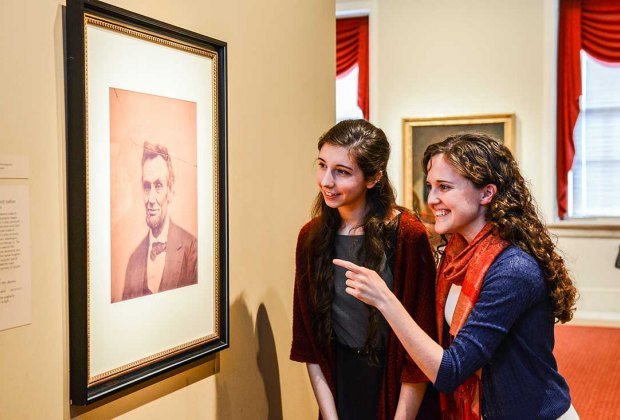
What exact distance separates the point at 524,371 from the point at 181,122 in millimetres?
1228

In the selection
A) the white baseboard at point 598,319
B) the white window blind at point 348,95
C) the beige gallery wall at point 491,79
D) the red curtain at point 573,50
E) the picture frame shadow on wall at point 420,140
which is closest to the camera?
the white baseboard at point 598,319

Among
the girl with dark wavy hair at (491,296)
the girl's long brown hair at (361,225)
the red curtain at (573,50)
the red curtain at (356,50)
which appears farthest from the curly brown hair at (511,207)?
the red curtain at (356,50)

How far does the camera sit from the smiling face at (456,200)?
6.16ft

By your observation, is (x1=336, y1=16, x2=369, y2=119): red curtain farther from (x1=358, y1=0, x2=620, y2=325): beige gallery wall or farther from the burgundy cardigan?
the burgundy cardigan

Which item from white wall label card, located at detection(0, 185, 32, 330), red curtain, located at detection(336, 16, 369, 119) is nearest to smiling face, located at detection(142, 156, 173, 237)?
white wall label card, located at detection(0, 185, 32, 330)

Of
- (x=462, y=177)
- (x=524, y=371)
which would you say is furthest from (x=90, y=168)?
Answer: (x=524, y=371)

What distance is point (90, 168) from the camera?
1581 mm

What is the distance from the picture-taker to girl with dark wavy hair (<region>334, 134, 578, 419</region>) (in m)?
1.75

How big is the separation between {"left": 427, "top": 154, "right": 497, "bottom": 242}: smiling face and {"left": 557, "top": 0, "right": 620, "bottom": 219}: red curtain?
5.93 m

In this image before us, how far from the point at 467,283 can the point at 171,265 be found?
0.87 meters

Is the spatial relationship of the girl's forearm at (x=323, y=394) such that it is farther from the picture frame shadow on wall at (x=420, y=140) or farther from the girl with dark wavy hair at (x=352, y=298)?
the picture frame shadow on wall at (x=420, y=140)

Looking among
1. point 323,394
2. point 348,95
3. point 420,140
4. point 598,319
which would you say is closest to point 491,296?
point 323,394

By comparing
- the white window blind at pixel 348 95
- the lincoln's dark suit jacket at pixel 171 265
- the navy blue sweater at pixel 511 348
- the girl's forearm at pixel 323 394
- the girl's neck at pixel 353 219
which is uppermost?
the white window blind at pixel 348 95

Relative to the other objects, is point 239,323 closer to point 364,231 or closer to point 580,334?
point 364,231
